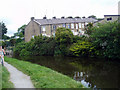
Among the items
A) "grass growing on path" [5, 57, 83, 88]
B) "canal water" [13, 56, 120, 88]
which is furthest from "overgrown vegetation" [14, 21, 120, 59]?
"grass growing on path" [5, 57, 83, 88]

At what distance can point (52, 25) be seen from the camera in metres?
48.4

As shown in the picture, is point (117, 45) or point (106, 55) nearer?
point (117, 45)

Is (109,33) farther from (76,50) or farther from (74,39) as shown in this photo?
(74,39)

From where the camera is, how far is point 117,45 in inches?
942

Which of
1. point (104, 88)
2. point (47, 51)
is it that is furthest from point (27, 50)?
point (104, 88)

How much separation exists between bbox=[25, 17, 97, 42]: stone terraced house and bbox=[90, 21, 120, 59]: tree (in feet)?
63.8

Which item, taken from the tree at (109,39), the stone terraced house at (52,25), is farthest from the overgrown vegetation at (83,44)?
the stone terraced house at (52,25)

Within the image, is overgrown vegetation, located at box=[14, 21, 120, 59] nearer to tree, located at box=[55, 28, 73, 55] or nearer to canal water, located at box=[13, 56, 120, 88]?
tree, located at box=[55, 28, 73, 55]

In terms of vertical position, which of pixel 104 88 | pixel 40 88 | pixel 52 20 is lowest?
pixel 104 88

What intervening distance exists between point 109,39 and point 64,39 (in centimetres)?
1198

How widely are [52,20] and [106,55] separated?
93.2 ft

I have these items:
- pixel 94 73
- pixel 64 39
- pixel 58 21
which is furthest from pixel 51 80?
pixel 58 21

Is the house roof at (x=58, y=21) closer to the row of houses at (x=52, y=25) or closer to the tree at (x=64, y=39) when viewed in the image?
the row of houses at (x=52, y=25)

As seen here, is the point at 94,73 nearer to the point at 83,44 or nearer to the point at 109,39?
the point at 109,39
